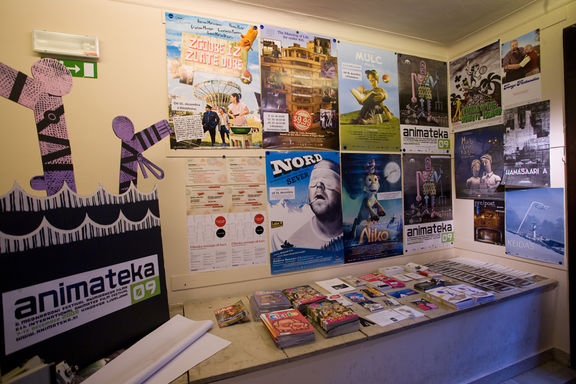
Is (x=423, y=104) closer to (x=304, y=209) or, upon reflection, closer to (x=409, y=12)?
(x=409, y=12)

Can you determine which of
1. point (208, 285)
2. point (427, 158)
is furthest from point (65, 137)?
point (427, 158)

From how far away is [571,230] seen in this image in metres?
1.90

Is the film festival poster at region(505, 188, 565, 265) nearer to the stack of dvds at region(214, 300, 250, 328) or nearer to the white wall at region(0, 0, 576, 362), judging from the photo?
the white wall at region(0, 0, 576, 362)

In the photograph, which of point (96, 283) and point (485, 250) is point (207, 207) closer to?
point (96, 283)

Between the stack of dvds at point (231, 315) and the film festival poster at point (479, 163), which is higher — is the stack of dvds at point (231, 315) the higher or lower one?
the lower one

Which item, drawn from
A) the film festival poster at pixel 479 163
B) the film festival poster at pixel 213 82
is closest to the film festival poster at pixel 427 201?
the film festival poster at pixel 479 163

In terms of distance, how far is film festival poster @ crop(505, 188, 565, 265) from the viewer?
1976 mm

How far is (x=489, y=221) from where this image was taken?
238 cm

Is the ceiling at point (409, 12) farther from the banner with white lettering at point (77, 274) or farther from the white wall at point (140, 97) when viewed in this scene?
the banner with white lettering at point (77, 274)

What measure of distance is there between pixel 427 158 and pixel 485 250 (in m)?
1.01

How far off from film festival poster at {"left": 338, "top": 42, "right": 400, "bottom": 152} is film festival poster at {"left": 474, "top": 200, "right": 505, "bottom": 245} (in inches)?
37.4

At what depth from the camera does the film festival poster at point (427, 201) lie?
2512mm

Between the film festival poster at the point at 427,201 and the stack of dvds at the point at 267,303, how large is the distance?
142 cm

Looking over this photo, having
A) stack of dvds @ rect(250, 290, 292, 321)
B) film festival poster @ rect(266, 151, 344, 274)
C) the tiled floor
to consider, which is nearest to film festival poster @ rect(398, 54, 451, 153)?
film festival poster @ rect(266, 151, 344, 274)
